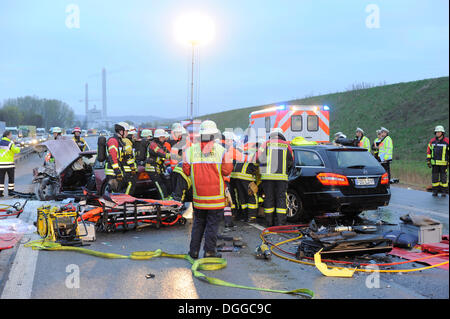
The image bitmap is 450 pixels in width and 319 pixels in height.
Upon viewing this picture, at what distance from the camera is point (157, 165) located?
9.44 m

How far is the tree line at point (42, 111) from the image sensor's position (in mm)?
90438

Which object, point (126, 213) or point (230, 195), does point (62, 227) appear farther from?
point (230, 195)

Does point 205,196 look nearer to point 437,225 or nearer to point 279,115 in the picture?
point 437,225

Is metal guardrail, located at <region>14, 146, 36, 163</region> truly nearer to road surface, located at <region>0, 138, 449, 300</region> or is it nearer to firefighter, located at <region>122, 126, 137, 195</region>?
firefighter, located at <region>122, 126, 137, 195</region>

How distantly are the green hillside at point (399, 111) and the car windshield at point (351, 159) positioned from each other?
1978 centimetres

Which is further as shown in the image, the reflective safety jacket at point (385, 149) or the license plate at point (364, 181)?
the reflective safety jacket at point (385, 149)

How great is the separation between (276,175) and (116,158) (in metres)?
3.23

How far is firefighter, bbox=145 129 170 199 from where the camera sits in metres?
9.34

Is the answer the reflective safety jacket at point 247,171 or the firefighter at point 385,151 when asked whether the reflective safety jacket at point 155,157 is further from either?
the firefighter at point 385,151

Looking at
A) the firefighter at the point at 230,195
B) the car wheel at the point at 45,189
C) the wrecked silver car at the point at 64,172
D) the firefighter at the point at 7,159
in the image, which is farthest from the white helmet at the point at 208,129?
the firefighter at the point at 7,159

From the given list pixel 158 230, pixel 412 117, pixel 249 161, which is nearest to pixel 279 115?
pixel 249 161

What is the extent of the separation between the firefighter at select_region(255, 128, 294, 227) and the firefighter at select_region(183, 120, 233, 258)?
89.2 inches

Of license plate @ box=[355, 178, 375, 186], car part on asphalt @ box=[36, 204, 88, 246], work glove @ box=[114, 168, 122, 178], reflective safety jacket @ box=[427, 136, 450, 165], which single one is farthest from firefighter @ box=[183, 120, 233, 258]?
reflective safety jacket @ box=[427, 136, 450, 165]

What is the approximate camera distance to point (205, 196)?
5.62 meters
